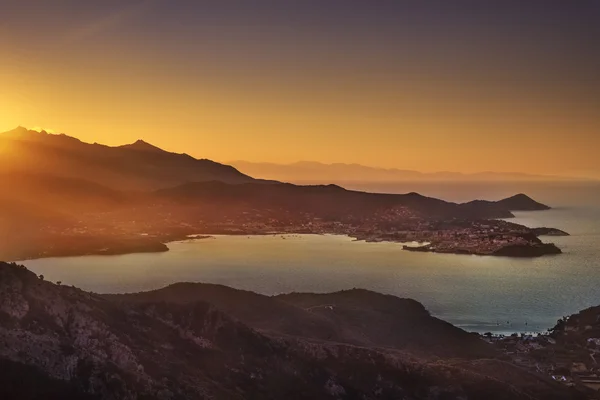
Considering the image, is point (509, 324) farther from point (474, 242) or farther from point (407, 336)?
point (474, 242)

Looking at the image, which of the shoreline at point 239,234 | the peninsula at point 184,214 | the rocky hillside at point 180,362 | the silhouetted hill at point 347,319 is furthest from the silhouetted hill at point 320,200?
the rocky hillside at point 180,362

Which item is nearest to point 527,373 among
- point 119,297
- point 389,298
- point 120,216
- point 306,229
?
point 389,298

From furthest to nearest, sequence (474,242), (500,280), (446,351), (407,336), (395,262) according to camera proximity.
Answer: (474,242), (395,262), (500,280), (407,336), (446,351)

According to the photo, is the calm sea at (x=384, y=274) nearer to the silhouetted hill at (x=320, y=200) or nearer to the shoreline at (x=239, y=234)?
the shoreline at (x=239, y=234)

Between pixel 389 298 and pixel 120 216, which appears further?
pixel 120 216

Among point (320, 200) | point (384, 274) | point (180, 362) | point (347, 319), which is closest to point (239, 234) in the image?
point (320, 200)

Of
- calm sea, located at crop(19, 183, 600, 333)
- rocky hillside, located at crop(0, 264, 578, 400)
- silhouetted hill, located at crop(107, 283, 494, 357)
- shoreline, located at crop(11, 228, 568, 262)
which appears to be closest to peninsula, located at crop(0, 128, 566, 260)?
shoreline, located at crop(11, 228, 568, 262)

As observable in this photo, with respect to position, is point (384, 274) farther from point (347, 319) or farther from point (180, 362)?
point (180, 362)
